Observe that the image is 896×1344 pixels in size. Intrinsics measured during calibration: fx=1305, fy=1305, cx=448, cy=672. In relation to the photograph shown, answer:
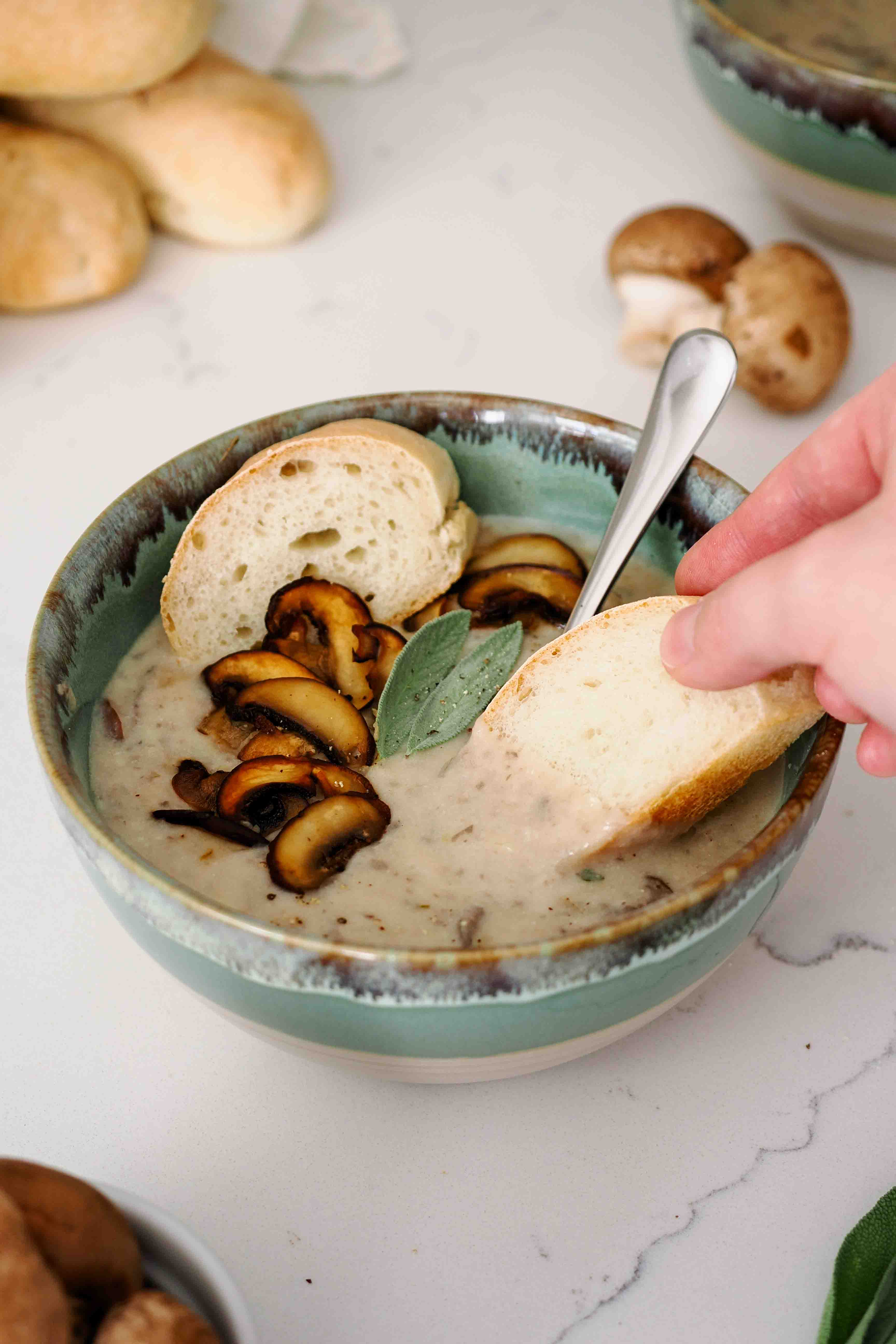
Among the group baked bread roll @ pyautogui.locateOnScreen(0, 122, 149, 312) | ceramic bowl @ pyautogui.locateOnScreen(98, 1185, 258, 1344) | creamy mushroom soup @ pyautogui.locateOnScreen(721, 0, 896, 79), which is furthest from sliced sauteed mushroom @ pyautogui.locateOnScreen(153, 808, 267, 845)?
creamy mushroom soup @ pyautogui.locateOnScreen(721, 0, 896, 79)

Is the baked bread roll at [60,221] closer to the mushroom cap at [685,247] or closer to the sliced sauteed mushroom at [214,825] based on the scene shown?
the mushroom cap at [685,247]

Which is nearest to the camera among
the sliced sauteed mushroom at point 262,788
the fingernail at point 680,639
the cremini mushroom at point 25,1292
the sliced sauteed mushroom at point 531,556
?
the cremini mushroom at point 25,1292

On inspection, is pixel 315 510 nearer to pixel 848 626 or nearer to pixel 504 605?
pixel 504 605

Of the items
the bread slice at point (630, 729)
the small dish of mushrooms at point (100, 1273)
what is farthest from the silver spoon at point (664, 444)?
the small dish of mushrooms at point (100, 1273)

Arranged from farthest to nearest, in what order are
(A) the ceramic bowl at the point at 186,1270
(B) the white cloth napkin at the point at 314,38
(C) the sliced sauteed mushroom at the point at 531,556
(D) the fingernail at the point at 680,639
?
(B) the white cloth napkin at the point at 314,38, (C) the sliced sauteed mushroom at the point at 531,556, (D) the fingernail at the point at 680,639, (A) the ceramic bowl at the point at 186,1270

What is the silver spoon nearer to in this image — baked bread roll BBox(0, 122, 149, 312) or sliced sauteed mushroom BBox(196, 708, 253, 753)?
sliced sauteed mushroom BBox(196, 708, 253, 753)
